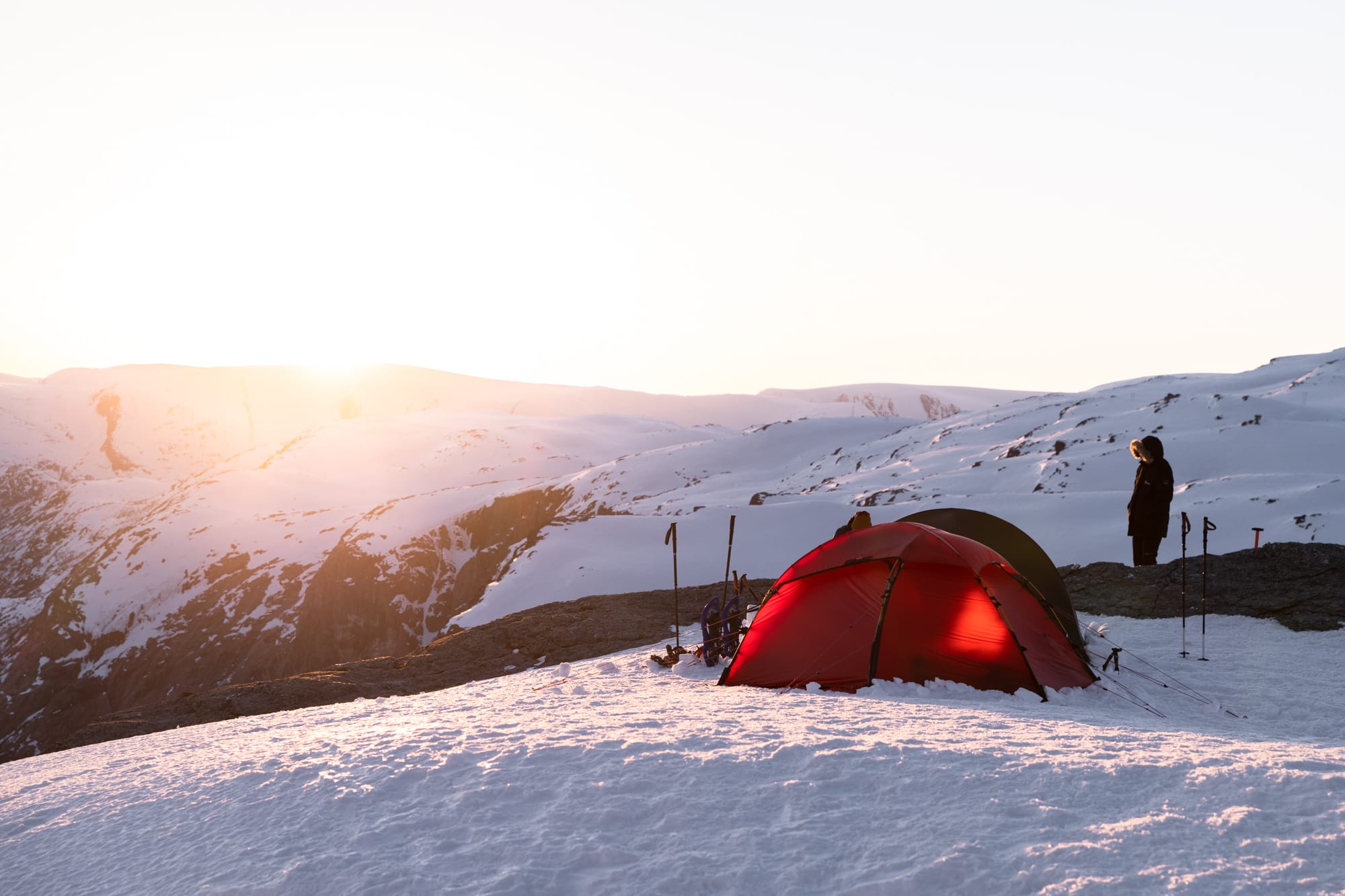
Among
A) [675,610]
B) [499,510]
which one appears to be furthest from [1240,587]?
[499,510]

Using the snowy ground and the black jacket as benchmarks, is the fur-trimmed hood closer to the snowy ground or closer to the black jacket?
the black jacket

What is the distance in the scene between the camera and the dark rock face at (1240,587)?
13094 millimetres

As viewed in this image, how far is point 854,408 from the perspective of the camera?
180 meters

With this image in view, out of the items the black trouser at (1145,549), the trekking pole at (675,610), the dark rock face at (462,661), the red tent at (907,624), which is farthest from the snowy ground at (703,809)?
the black trouser at (1145,549)

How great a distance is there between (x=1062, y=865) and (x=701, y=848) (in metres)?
1.55

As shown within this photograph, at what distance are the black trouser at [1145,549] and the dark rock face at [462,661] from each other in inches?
260

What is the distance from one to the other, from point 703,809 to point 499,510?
153 ft

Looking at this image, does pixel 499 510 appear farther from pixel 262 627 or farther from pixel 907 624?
pixel 907 624

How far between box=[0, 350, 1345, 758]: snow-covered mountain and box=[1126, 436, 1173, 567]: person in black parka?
348 cm

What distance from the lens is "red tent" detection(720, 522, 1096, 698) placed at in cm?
905

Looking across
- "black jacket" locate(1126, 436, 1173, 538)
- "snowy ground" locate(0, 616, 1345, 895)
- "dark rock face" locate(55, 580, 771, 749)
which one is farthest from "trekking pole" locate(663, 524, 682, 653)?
"black jacket" locate(1126, 436, 1173, 538)

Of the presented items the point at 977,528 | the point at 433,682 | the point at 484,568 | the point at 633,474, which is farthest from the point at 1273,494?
the point at 633,474

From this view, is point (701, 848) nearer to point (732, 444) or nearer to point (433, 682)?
point (433, 682)

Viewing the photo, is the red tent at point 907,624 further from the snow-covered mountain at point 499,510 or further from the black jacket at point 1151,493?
the snow-covered mountain at point 499,510
